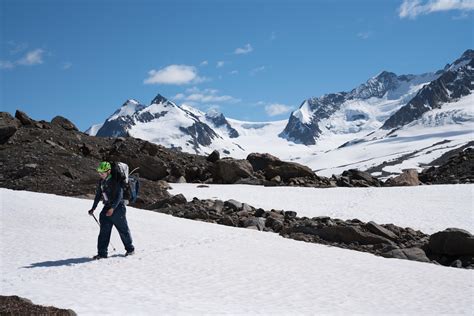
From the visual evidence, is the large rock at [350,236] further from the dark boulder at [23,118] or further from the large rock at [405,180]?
the dark boulder at [23,118]

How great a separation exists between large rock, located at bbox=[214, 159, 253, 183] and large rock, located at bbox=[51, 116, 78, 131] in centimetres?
1465

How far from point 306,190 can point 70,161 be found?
1698 centimetres

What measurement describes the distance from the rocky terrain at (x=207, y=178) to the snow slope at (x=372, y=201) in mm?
2932

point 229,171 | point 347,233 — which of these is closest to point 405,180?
point 229,171

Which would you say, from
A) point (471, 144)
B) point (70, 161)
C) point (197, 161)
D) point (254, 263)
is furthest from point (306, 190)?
point (471, 144)

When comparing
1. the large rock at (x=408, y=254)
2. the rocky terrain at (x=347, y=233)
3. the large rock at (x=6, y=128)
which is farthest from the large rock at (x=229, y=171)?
the large rock at (x=408, y=254)

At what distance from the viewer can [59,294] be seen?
8922mm

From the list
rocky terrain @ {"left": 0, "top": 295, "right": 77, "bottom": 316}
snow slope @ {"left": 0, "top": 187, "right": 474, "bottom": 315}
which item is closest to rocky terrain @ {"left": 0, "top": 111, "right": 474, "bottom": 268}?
snow slope @ {"left": 0, "top": 187, "right": 474, "bottom": 315}

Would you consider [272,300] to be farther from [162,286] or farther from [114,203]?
[114,203]

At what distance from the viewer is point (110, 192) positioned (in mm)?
12500

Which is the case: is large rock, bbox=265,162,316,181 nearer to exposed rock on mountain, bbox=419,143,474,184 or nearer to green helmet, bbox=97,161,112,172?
exposed rock on mountain, bbox=419,143,474,184

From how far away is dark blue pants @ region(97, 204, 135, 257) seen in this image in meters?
12.3

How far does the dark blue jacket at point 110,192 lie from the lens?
40.7ft

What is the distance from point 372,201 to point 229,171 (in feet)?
43.1
